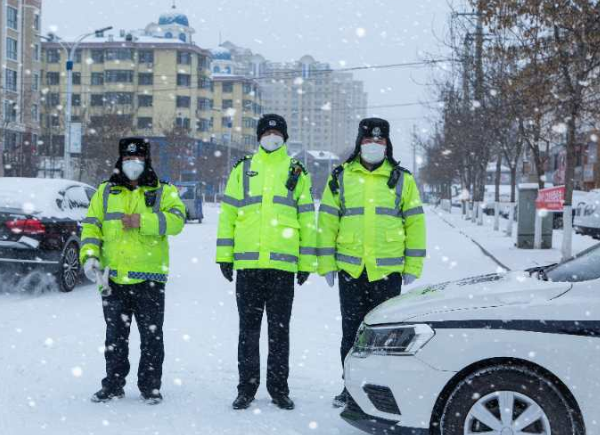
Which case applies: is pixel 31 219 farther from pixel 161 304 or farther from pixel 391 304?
pixel 391 304

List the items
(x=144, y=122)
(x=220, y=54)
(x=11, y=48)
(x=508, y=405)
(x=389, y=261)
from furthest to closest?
(x=220, y=54), (x=144, y=122), (x=11, y=48), (x=389, y=261), (x=508, y=405)

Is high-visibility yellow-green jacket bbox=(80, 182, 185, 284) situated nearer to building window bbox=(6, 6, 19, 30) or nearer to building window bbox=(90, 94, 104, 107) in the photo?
building window bbox=(6, 6, 19, 30)

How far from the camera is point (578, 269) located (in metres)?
4.57

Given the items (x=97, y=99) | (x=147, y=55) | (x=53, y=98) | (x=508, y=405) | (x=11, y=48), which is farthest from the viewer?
(x=97, y=99)

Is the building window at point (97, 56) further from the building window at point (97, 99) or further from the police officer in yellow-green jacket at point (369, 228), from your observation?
the police officer in yellow-green jacket at point (369, 228)

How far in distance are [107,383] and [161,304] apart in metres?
0.64

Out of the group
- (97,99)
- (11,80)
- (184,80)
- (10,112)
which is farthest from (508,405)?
(97,99)

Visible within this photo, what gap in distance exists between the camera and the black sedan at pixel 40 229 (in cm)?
988

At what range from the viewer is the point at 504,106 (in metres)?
20.3

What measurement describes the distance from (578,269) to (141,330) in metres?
2.87

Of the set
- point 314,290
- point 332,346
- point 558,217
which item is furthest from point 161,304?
point 558,217

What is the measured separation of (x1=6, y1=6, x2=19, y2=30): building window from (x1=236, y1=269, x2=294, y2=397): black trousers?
65872 mm

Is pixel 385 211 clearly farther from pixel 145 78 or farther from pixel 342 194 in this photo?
→ pixel 145 78

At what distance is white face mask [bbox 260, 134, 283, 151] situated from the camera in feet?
17.6
